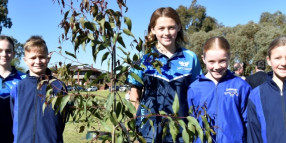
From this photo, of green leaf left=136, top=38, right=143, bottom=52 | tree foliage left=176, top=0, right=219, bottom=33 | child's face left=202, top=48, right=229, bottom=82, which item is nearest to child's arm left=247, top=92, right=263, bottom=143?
child's face left=202, top=48, right=229, bottom=82

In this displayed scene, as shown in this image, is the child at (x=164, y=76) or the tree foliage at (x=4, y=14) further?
the tree foliage at (x=4, y=14)

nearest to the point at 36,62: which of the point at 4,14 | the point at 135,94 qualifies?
the point at 135,94

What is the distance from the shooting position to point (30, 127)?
2486 millimetres

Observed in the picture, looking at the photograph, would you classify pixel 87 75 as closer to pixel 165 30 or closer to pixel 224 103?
pixel 165 30

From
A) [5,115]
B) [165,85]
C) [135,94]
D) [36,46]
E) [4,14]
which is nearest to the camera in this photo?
[165,85]

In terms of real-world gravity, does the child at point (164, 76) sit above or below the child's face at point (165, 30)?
below

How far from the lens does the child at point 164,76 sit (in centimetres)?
228

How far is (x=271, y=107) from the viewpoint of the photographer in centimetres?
219

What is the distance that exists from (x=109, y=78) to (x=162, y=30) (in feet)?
3.29

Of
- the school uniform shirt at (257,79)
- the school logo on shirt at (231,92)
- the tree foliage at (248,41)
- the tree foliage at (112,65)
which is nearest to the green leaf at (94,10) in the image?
the tree foliage at (112,65)

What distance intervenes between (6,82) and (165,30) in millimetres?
1888

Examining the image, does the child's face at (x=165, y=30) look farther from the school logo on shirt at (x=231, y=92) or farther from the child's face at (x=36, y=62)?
the child's face at (x=36, y=62)

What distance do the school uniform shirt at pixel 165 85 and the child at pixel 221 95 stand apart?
0.33ft

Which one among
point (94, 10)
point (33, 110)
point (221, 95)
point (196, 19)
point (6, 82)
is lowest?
point (33, 110)
